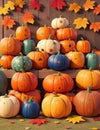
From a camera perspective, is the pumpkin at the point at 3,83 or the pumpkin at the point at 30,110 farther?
the pumpkin at the point at 3,83

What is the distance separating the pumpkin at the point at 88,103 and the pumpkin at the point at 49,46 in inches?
52.6

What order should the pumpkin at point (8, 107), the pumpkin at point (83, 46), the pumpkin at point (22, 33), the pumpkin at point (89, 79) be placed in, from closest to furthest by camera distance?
the pumpkin at point (8, 107), the pumpkin at point (89, 79), the pumpkin at point (83, 46), the pumpkin at point (22, 33)

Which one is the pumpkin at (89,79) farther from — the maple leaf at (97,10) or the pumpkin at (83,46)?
the maple leaf at (97,10)

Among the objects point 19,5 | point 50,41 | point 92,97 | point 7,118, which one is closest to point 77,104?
point 92,97

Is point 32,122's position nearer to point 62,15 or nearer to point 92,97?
point 92,97

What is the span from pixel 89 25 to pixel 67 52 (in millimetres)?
1090

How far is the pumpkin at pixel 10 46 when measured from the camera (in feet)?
19.1

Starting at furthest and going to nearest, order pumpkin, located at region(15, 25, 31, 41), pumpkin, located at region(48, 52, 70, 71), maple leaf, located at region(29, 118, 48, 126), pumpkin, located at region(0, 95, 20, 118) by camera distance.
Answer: pumpkin, located at region(15, 25, 31, 41) < pumpkin, located at region(48, 52, 70, 71) < pumpkin, located at region(0, 95, 20, 118) < maple leaf, located at region(29, 118, 48, 126)

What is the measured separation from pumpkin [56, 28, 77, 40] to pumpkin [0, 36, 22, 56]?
0.95 metres

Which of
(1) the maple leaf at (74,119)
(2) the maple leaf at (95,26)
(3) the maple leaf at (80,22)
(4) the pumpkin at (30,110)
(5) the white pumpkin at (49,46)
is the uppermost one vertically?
(3) the maple leaf at (80,22)

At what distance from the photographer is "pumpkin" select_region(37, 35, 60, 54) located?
590 centimetres

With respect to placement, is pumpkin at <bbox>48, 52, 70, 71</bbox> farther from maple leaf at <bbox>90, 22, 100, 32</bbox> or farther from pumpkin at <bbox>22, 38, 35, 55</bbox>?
maple leaf at <bbox>90, 22, 100, 32</bbox>

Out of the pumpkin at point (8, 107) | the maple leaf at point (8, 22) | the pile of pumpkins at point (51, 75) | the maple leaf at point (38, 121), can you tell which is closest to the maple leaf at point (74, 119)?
the pile of pumpkins at point (51, 75)

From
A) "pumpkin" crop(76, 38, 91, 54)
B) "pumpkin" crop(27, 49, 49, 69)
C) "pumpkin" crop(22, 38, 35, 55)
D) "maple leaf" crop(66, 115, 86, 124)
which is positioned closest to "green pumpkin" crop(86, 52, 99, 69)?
"pumpkin" crop(76, 38, 91, 54)
